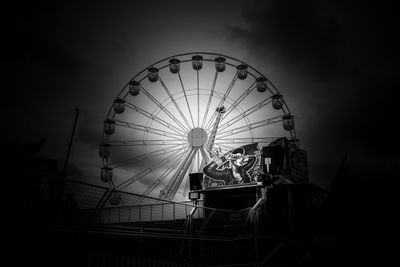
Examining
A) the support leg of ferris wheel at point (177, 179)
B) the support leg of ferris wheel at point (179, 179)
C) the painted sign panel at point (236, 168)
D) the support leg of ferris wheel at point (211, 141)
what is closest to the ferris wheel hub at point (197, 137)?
the support leg of ferris wheel at point (211, 141)

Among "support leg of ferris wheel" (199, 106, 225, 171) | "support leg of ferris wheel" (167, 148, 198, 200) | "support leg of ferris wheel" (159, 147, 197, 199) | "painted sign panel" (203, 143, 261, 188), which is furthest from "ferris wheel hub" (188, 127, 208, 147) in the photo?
"painted sign panel" (203, 143, 261, 188)

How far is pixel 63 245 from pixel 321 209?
13453 millimetres

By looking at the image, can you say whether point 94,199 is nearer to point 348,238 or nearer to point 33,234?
point 33,234

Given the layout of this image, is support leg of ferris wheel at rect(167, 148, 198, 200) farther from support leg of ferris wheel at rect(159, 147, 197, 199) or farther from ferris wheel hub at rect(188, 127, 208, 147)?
ferris wheel hub at rect(188, 127, 208, 147)

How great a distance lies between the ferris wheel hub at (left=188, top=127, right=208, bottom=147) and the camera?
19.3 metres

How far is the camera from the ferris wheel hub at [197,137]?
1933 cm

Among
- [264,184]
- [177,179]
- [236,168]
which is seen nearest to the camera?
[264,184]

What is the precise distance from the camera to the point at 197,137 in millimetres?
19438

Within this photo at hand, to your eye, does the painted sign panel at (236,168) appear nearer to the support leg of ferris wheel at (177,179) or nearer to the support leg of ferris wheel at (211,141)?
the support leg of ferris wheel at (211,141)

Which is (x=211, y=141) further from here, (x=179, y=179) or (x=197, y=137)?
(x=179, y=179)

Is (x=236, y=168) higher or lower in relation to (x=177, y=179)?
higher

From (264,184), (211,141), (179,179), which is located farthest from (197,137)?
(264,184)

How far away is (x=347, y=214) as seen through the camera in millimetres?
14133

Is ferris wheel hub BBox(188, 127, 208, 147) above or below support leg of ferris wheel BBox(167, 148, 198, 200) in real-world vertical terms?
above
